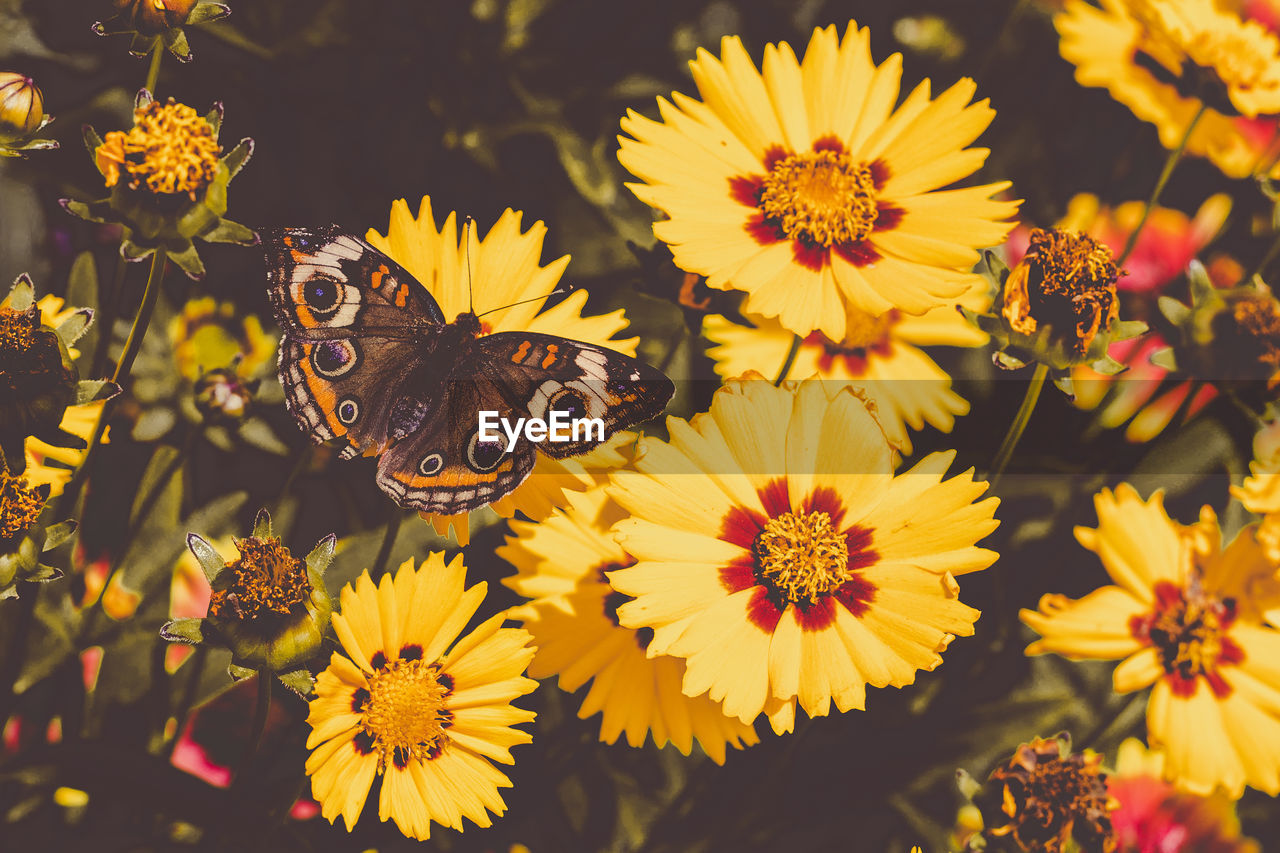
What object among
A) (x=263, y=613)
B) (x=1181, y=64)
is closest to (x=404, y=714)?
(x=263, y=613)

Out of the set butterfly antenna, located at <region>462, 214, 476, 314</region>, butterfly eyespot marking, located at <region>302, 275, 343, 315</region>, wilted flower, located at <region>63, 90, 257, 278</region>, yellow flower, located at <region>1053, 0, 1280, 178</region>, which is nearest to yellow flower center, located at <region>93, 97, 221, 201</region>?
wilted flower, located at <region>63, 90, 257, 278</region>

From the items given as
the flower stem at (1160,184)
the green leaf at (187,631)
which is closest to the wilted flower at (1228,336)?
the flower stem at (1160,184)

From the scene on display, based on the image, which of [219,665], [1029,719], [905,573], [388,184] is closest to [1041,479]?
[1029,719]

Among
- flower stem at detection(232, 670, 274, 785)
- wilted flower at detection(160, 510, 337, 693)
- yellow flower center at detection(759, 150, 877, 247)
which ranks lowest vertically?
flower stem at detection(232, 670, 274, 785)

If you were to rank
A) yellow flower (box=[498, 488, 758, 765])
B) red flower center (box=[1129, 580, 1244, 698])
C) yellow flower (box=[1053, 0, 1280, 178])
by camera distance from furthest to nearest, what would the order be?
yellow flower (box=[1053, 0, 1280, 178]) → red flower center (box=[1129, 580, 1244, 698]) → yellow flower (box=[498, 488, 758, 765])

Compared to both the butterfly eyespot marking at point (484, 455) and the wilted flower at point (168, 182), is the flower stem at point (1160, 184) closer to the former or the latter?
the butterfly eyespot marking at point (484, 455)

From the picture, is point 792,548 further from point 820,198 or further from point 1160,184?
point 1160,184

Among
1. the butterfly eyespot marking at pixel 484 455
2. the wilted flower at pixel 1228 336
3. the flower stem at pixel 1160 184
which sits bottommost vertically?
the butterfly eyespot marking at pixel 484 455

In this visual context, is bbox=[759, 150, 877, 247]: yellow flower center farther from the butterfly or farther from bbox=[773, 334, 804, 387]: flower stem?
the butterfly
